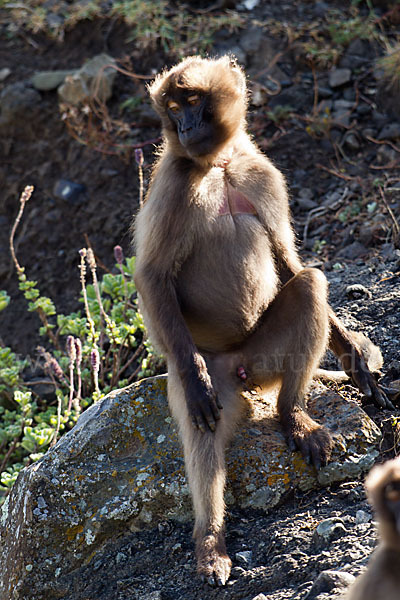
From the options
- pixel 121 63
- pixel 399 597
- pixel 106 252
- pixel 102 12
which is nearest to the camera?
pixel 399 597

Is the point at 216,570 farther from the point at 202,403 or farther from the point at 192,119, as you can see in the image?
the point at 192,119

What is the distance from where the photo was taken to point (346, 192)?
21.4 ft

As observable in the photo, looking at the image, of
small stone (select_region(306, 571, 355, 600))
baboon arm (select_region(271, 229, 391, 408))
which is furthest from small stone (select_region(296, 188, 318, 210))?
small stone (select_region(306, 571, 355, 600))

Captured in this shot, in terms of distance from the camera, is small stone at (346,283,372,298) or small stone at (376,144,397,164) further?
small stone at (376,144,397,164)

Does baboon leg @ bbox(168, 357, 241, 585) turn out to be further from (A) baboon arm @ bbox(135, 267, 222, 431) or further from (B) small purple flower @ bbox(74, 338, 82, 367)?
(B) small purple flower @ bbox(74, 338, 82, 367)

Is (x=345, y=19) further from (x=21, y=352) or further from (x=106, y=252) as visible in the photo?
(x=21, y=352)

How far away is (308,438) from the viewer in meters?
3.63

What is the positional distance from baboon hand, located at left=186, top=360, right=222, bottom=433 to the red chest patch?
880 mm

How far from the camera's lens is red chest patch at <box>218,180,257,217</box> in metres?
3.93

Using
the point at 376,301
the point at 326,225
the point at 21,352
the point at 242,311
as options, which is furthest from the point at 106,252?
the point at 242,311

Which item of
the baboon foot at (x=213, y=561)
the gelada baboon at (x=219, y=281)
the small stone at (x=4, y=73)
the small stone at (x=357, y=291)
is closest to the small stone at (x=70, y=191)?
the small stone at (x=4, y=73)

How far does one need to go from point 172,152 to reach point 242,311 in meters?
0.87

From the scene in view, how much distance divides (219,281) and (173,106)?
2.91 feet

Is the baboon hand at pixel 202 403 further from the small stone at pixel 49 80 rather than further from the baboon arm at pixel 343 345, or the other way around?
the small stone at pixel 49 80
